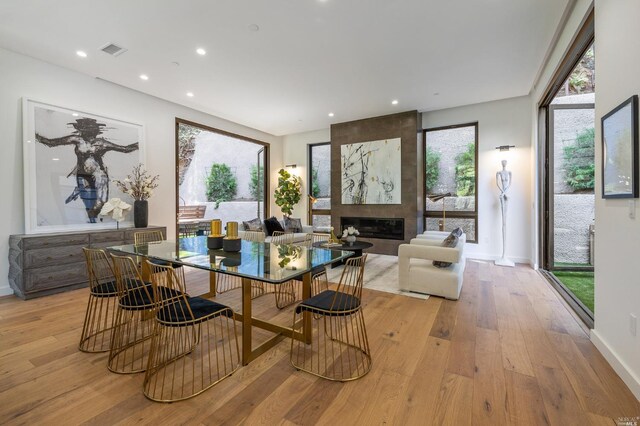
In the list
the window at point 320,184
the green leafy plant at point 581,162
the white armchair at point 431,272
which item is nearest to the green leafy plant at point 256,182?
the window at point 320,184

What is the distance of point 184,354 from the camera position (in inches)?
87.9

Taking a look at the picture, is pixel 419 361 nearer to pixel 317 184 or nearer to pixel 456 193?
pixel 456 193

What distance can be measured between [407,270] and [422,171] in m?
3.34

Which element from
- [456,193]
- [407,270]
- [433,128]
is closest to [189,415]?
[407,270]

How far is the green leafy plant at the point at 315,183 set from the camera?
799 cm

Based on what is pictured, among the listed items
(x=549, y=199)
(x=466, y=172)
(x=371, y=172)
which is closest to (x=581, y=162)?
(x=549, y=199)

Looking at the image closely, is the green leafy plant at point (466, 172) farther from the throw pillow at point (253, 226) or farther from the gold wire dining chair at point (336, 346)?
the gold wire dining chair at point (336, 346)

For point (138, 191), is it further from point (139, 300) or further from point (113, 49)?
point (139, 300)

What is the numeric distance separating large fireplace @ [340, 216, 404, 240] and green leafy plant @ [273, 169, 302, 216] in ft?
4.91

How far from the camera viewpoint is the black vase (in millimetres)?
4625

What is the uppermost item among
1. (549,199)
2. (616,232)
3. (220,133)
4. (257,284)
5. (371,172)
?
(220,133)

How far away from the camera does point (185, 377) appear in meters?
1.97

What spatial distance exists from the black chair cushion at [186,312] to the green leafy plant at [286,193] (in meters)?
5.67

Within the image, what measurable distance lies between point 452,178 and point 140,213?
20.0 feet
